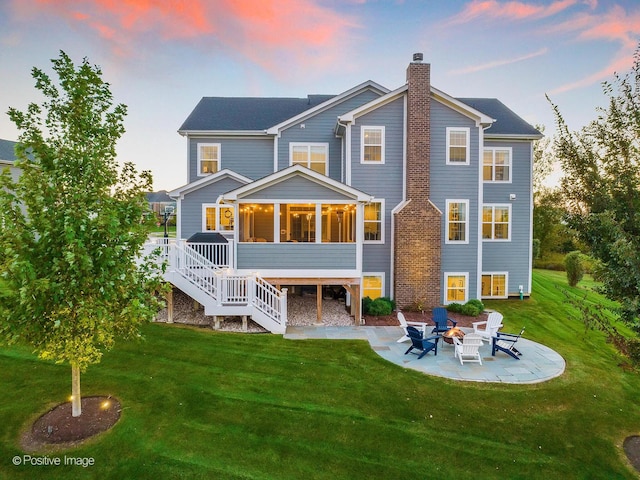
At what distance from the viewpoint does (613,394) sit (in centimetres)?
758

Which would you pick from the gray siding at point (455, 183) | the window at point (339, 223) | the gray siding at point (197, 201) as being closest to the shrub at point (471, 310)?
the gray siding at point (455, 183)

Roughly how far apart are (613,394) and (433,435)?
17.5 feet

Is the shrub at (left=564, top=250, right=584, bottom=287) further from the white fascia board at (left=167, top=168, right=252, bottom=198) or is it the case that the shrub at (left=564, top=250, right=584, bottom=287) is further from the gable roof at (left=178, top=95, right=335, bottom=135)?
the white fascia board at (left=167, top=168, right=252, bottom=198)

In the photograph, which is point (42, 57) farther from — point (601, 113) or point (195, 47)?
point (601, 113)

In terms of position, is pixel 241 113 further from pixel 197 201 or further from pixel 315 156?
pixel 197 201

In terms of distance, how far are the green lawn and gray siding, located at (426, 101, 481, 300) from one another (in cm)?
607

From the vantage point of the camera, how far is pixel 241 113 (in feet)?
56.7

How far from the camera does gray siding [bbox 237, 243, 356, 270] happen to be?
11.5m

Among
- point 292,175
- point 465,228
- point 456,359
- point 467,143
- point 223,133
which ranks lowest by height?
point 456,359

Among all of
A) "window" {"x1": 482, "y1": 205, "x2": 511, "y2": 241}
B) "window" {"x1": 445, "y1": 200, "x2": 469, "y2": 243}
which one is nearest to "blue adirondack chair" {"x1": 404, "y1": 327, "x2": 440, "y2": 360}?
"window" {"x1": 445, "y1": 200, "x2": 469, "y2": 243}

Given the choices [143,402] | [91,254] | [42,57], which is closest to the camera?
[91,254]

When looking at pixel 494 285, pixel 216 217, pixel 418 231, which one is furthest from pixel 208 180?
pixel 494 285

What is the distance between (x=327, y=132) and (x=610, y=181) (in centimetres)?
1234

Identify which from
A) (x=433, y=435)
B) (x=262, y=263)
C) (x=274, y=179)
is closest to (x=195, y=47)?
(x=274, y=179)
